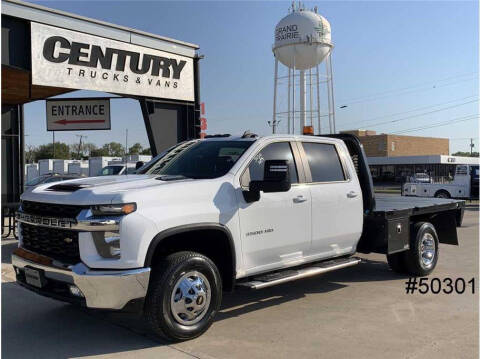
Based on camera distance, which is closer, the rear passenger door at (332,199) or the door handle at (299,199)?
the door handle at (299,199)

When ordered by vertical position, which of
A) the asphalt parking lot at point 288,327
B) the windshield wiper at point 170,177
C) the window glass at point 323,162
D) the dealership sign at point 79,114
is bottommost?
the asphalt parking lot at point 288,327

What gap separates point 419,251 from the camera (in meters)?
7.16

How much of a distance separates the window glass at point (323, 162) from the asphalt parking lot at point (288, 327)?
151 centimetres

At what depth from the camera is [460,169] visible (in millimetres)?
22906

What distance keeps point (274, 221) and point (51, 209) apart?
2.21m

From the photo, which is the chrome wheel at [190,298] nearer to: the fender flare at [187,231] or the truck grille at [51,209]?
the fender flare at [187,231]

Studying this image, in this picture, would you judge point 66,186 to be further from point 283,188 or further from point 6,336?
point 283,188

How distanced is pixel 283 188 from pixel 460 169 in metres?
20.6

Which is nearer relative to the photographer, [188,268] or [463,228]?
[188,268]

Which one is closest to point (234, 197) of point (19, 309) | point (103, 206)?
point (103, 206)

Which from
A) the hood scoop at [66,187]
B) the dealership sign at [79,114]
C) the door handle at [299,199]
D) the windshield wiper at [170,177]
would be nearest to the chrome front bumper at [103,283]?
the hood scoop at [66,187]

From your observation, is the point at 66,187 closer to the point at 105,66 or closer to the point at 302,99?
the point at 105,66

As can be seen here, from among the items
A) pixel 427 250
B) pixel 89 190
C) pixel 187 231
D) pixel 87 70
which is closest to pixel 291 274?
pixel 187 231

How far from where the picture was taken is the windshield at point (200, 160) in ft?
17.2
